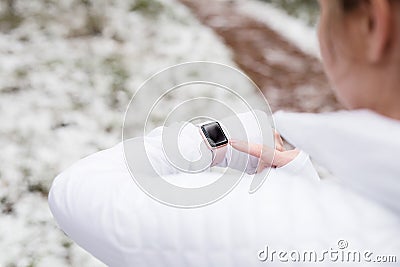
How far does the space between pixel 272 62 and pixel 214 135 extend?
9.88 feet

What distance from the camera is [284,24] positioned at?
14.6 ft

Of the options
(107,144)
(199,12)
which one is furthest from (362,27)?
(199,12)

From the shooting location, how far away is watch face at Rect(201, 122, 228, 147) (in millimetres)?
786

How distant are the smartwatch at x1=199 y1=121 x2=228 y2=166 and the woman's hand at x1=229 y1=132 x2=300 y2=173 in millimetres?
16

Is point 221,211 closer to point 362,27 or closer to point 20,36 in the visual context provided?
point 362,27

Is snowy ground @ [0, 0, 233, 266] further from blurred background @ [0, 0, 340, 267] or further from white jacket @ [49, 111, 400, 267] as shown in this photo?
white jacket @ [49, 111, 400, 267]

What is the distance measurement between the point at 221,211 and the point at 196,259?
6 centimetres

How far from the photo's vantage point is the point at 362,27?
1.79 ft

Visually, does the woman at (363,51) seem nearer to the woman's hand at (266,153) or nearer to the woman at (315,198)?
the woman at (315,198)

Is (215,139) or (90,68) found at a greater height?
(215,139)

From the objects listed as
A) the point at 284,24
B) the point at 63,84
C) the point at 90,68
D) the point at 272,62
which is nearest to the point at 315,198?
the point at 63,84

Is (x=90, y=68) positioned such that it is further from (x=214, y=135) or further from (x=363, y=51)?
(x=363, y=51)

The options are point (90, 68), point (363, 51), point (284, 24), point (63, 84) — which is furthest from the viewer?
point (284, 24)

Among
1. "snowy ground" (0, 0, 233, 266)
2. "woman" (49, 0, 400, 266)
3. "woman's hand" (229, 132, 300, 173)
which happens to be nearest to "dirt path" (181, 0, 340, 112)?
"snowy ground" (0, 0, 233, 266)
